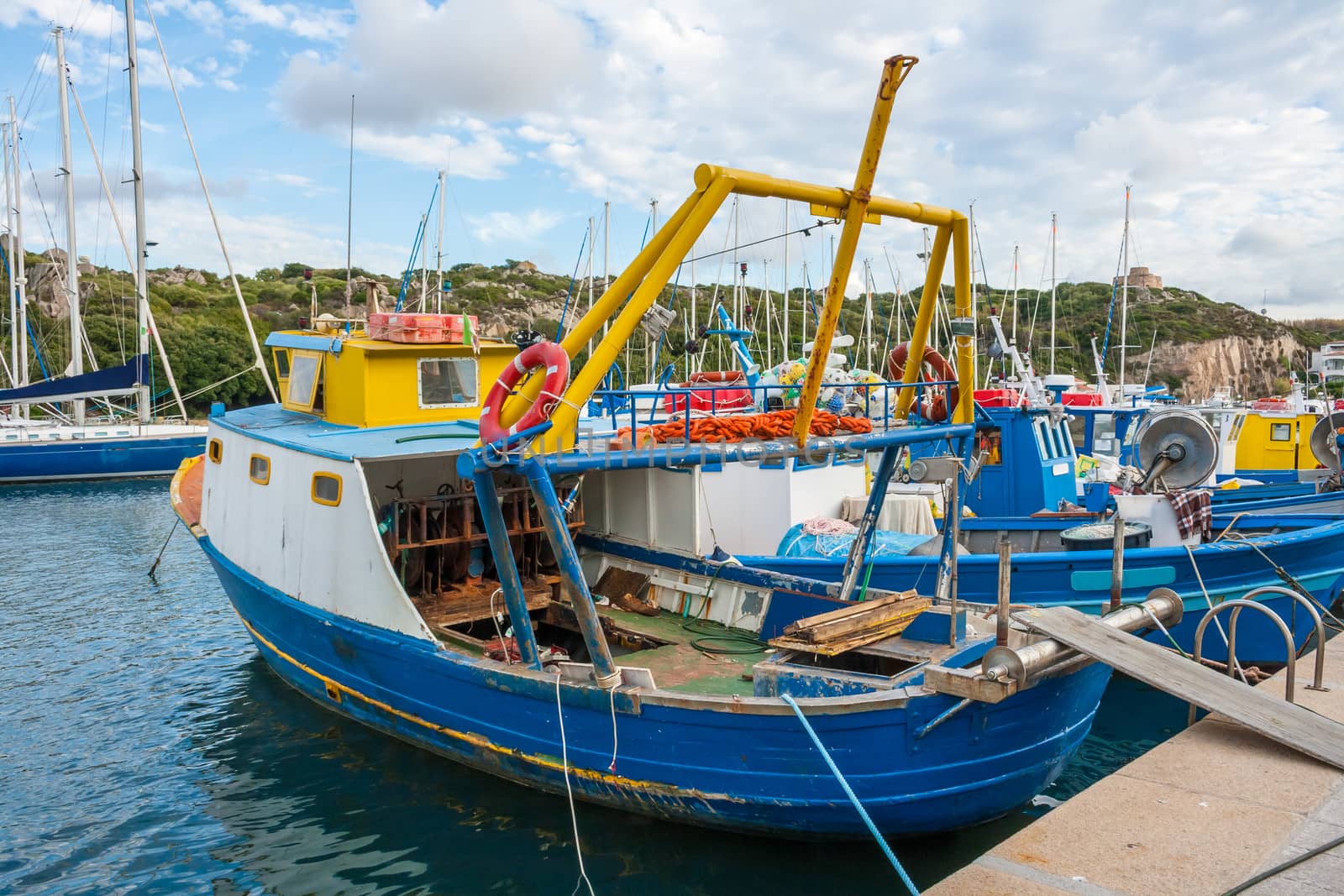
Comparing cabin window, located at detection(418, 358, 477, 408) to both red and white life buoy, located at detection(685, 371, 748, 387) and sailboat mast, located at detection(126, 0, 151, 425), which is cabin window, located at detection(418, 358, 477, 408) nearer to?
red and white life buoy, located at detection(685, 371, 748, 387)

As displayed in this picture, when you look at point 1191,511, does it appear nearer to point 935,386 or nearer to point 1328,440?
point 935,386

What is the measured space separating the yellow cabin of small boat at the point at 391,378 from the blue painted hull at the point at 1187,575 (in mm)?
4893

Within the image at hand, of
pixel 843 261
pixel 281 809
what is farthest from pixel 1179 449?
pixel 281 809

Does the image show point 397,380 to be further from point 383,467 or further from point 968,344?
point 968,344

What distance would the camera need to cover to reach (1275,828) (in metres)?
5.66

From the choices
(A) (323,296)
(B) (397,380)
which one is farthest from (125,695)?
(A) (323,296)

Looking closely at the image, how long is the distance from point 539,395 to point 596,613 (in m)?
2.62

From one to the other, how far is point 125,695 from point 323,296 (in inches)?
2221

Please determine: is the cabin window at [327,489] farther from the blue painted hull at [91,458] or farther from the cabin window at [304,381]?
→ the blue painted hull at [91,458]

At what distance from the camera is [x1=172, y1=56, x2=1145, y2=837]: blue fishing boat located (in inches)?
280

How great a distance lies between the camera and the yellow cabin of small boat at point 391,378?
37.9ft

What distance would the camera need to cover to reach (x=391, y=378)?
11664 mm

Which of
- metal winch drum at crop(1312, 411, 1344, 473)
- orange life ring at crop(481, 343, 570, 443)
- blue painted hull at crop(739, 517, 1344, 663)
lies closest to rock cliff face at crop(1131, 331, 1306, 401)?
metal winch drum at crop(1312, 411, 1344, 473)

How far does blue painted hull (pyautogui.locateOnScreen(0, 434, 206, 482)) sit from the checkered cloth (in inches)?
1269
